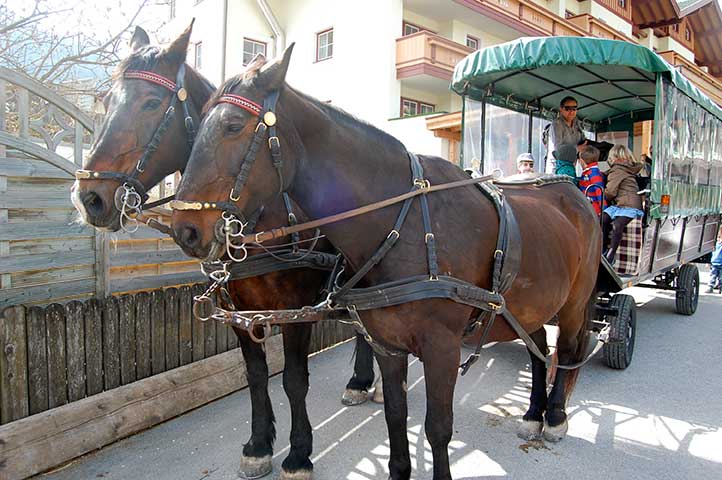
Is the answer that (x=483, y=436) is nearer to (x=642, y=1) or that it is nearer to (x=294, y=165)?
(x=294, y=165)

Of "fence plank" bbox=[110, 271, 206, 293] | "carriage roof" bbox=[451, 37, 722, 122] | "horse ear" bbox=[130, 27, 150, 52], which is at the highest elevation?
"carriage roof" bbox=[451, 37, 722, 122]

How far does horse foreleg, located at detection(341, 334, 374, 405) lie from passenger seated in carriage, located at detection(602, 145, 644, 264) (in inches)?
114

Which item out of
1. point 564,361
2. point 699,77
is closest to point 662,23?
point 699,77

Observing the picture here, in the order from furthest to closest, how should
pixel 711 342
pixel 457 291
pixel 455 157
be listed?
1. pixel 455 157
2. pixel 711 342
3. pixel 457 291

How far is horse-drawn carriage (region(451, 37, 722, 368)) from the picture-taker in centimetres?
462

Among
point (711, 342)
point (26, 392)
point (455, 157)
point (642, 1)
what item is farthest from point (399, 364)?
point (642, 1)

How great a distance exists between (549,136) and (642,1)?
2490cm

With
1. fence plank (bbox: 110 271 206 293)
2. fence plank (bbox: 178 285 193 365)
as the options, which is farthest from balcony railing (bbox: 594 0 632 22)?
fence plank (bbox: 178 285 193 365)

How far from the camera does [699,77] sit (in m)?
20.7

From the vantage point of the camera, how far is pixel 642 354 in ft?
18.9

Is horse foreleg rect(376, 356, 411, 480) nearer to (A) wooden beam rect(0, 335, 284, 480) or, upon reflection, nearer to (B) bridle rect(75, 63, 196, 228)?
(B) bridle rect(75, 63, 196, 228)

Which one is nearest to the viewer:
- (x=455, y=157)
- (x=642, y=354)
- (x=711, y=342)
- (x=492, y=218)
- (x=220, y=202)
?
(x=220, y=202)

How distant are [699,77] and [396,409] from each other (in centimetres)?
2452

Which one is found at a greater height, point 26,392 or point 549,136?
point 549,136
